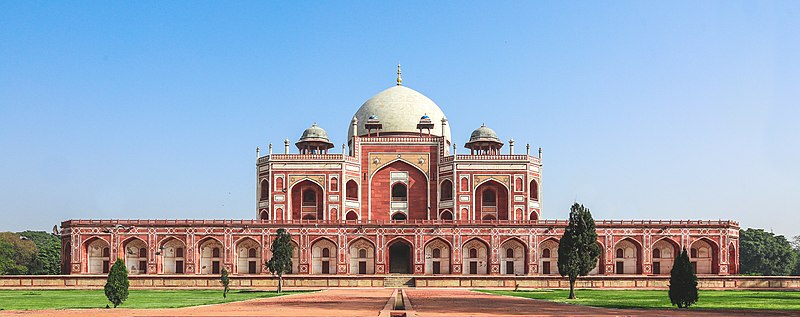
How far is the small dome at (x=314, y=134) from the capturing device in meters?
56.6

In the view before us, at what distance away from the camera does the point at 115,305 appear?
2423 cm

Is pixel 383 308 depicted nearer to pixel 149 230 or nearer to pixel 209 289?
pixel 209 289

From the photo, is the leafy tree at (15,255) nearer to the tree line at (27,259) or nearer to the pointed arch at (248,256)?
the tree line at (27,259)

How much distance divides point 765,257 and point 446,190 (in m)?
24.6

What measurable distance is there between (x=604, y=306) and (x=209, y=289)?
19365 mm

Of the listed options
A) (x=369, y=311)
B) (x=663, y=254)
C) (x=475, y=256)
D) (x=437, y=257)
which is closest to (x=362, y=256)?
(x=437, y=257)

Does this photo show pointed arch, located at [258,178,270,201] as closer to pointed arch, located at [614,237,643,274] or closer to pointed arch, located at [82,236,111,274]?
pointed arch, located at [82,236,111,274]

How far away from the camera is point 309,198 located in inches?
2184

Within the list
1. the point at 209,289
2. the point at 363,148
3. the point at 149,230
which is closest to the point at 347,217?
the point at 363,148

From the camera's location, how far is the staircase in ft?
140

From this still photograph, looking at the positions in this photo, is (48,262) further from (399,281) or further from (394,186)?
(399,281)

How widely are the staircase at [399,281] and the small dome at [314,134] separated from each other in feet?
50.4

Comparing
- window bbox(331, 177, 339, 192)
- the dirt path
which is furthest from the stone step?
the dirt path

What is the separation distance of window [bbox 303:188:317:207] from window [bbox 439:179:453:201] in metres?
7.57
